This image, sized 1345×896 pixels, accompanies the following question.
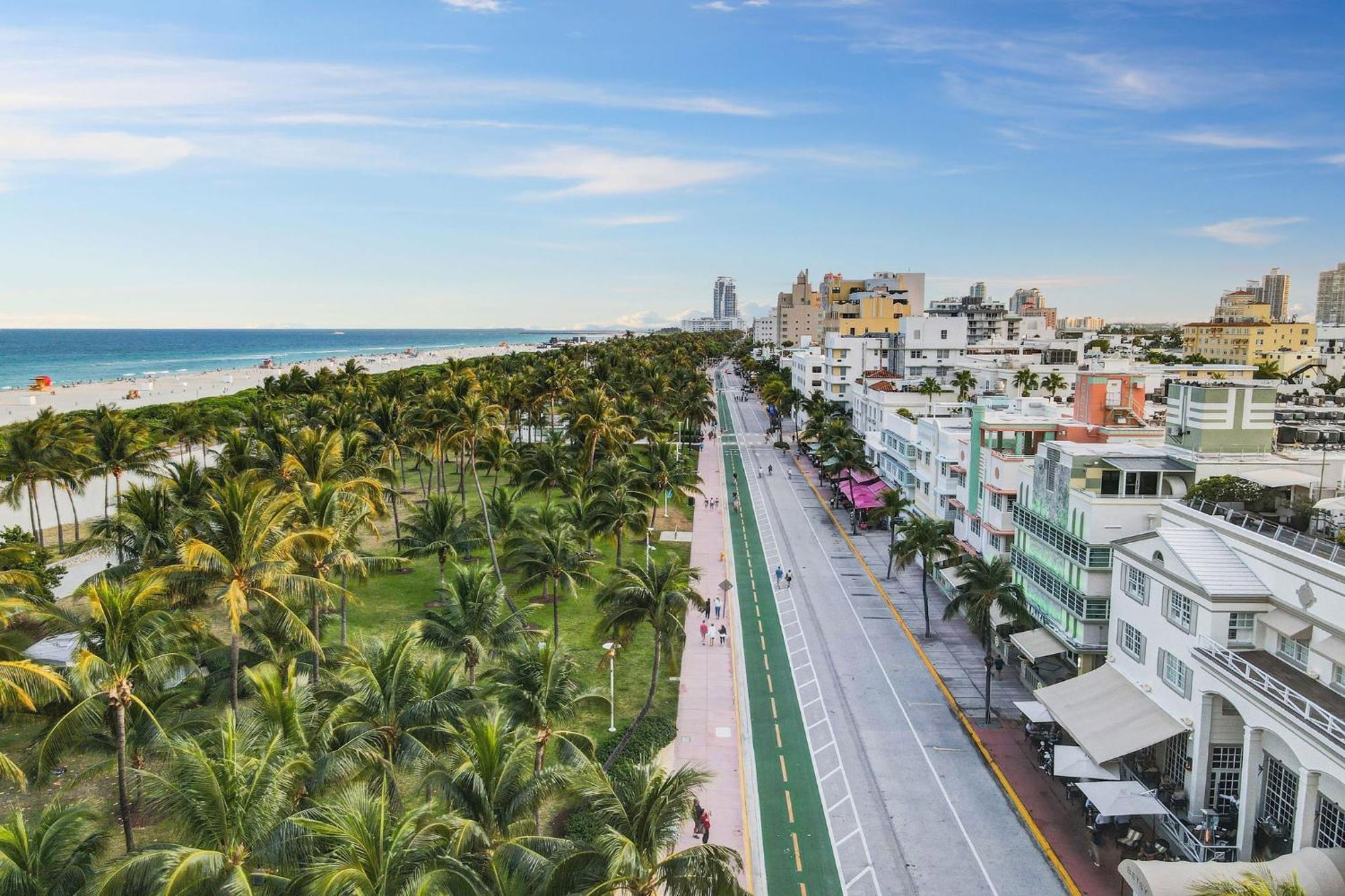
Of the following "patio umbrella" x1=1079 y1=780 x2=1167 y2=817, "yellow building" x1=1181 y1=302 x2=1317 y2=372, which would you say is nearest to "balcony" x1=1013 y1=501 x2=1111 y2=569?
"patio umbrella" x1=1079 y1=780 x2=1167 y2=817

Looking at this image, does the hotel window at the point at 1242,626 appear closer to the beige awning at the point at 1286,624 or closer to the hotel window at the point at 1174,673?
the beige awning at the point at 1286,624

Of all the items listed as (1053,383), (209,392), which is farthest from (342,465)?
(209,392)

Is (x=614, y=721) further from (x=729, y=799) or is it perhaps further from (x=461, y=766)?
(x=461, y=766)

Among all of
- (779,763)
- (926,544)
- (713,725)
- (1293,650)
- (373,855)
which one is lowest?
(779,763)

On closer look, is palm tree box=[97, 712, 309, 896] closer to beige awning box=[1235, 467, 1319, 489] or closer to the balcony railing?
the balcony railing

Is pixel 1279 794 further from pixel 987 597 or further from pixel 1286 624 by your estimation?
pixel 987 597

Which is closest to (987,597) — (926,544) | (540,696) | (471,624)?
(926,544)

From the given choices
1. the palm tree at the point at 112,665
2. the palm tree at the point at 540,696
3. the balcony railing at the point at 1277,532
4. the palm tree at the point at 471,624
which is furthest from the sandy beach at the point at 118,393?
the balcony railing at the point at 1277,532
